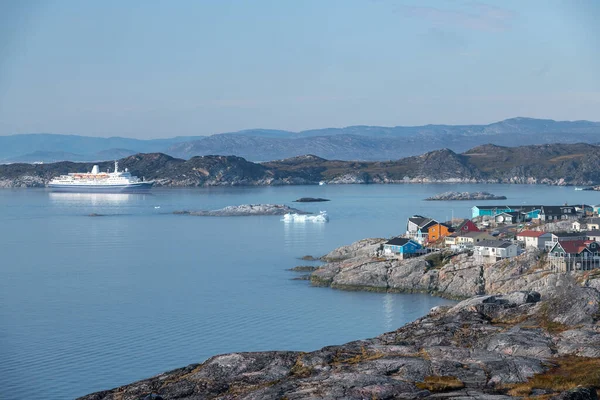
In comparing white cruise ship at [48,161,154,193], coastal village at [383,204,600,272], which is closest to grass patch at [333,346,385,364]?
coastal village at [383,204,600,272]

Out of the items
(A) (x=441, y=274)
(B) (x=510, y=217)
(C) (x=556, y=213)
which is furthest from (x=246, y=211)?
(A) (x=441, y=274)

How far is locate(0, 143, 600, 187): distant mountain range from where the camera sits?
108 meters

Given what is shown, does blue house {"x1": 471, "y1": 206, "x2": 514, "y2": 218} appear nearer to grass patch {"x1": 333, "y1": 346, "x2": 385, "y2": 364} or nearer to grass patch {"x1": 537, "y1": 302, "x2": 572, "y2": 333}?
grass patch {"x1": 537, "y1": 302, "x2": 572, "y2": 333}

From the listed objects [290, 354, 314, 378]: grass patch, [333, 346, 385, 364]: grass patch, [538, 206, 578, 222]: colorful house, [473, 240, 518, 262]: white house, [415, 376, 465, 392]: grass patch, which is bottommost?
[290, 354, 314, 378]: grass patch

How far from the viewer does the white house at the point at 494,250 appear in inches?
1024

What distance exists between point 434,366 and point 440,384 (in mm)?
805

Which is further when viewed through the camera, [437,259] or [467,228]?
[467,228]

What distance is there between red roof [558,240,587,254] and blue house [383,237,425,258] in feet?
18.3

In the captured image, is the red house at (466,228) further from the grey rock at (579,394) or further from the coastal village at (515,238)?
the grey rock at (579,394)

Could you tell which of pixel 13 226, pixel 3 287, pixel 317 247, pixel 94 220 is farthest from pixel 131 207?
pixel 3 287

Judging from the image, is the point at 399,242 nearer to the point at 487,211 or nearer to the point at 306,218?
the point at 487,211

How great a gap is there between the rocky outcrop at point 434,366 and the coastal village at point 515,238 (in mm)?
8417

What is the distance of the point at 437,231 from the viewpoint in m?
32.1

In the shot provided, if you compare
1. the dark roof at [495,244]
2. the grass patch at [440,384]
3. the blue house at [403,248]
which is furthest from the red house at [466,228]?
the grass patch at [440,384]
